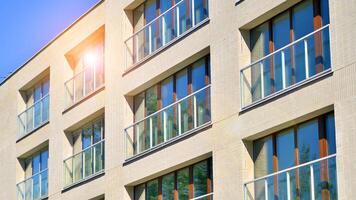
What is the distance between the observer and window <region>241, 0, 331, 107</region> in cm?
2522

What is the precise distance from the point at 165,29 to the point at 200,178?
5341mm


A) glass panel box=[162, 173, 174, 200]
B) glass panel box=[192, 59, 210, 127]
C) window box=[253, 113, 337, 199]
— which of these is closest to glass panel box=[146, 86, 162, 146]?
glass panel box=[162, 173, 174, 200]

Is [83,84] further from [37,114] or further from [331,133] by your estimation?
[331,133]

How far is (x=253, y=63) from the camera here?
27.4 metres

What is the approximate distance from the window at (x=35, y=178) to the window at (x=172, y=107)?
24.7ft

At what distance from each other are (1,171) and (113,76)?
1103 cm

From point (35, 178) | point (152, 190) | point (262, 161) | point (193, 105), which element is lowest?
point (262, 161)

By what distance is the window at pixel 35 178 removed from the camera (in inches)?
1569

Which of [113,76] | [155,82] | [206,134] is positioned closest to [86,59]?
[113,76]

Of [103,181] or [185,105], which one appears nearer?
[185,105]

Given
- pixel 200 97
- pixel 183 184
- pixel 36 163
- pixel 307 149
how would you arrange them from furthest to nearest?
pixel 36 163, pixel 183 184, pixel 200 97, pixel 307 149

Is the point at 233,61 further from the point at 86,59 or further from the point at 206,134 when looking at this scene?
the point at 86,59

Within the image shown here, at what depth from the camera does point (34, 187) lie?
40.6 meters

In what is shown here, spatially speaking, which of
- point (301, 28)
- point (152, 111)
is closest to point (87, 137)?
point (152, 111)
